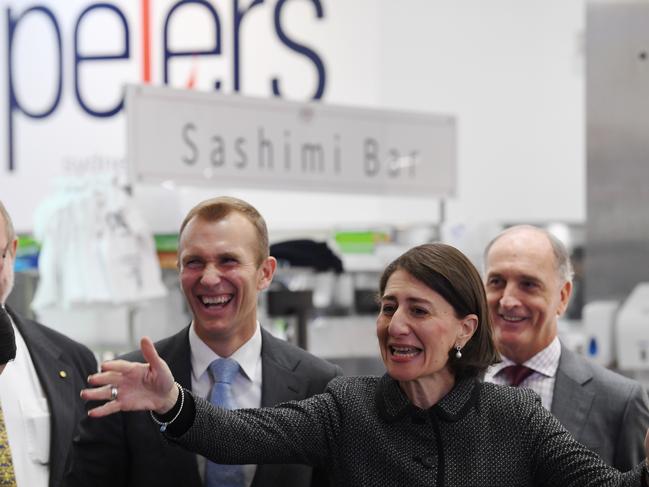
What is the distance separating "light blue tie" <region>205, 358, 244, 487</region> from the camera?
2.25m

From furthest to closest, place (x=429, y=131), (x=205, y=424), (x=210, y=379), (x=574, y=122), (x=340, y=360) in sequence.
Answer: (x=574, y=122)
(x=340, y=360)
(x=429, y=131)
(x=210, y=379)
(x=205, y=424)

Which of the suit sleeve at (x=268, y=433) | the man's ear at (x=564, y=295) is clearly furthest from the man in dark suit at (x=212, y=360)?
the man's ear at (x=564, y=295)

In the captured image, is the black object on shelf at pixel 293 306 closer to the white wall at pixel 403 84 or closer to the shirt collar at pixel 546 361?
the shirt collar at pixel 546 361

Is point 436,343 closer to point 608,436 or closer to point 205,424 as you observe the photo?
point 205,424

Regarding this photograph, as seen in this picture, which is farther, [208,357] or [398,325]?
[208,357]

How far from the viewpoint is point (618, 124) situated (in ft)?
15.7

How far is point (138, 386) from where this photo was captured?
185cm

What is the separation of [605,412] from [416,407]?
702 mm

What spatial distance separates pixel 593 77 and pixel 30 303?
330 cm

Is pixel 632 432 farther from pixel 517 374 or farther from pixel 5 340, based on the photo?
pixel 5 340

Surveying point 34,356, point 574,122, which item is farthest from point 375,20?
point 34,356

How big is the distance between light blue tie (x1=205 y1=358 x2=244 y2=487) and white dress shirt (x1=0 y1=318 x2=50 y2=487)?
470 mm

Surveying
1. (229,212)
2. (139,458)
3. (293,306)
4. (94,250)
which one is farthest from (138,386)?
(94,250)

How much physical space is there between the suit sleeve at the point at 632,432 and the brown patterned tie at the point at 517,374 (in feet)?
0.86
